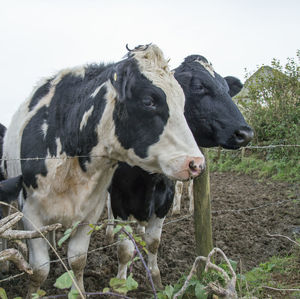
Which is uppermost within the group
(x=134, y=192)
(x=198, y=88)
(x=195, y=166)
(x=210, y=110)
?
(x=198, y=88)

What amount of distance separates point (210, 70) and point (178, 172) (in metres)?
1.78

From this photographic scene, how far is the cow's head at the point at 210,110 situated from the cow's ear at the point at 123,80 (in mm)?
1140

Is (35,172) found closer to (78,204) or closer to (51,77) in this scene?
(78,204)

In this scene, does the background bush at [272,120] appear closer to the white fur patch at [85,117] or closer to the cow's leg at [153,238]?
the cow's leg at [153,238]

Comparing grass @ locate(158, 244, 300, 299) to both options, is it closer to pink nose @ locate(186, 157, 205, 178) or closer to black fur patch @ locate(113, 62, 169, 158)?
pink nose @ locate(186, 157, 205, 178)

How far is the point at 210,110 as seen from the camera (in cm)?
329

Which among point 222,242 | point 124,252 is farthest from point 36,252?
point 222,242

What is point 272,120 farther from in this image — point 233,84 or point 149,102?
point 149,102

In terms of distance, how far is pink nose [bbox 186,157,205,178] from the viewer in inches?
83.0

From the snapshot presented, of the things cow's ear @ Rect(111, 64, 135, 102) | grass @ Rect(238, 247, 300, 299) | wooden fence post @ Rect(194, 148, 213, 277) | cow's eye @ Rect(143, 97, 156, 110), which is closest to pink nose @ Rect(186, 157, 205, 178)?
cow's eye @ Rect(143, 97, 156, 110)

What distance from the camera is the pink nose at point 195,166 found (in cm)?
211

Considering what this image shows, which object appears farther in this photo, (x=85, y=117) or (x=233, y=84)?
(x=233, y=84)

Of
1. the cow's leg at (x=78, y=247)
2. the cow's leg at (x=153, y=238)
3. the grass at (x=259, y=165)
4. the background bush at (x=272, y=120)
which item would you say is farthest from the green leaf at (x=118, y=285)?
the background bush at (x=272, y=120)

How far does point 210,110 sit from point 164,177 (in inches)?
29.0
